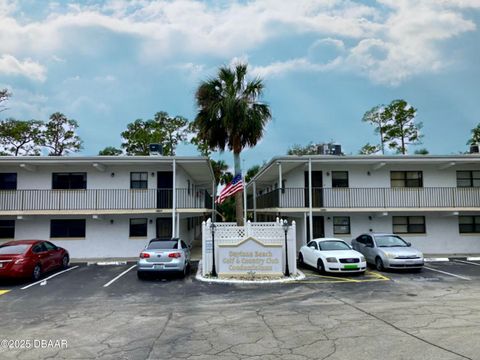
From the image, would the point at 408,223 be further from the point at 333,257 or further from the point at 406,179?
the point at 333,257

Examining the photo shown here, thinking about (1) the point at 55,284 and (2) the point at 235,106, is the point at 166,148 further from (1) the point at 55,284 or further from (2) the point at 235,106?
(1) the point at 55,284

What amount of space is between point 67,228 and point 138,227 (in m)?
3.78

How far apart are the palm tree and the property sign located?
4593mm

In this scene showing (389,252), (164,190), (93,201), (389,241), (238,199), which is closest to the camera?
(389,252)

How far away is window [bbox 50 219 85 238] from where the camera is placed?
19281 millimetres

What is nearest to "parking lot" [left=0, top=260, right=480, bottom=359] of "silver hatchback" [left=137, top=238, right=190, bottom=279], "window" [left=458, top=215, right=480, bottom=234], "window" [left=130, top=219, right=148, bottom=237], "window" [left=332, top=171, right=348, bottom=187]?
"silver hatchback" [left=137, top=238, right=190, bottom=279]

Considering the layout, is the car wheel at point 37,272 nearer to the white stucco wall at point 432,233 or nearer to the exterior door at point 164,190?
the exterior door at point 164,190

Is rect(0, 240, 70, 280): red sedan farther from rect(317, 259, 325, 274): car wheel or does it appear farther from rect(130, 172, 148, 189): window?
rect(317, 259, 325, 274): car wheel

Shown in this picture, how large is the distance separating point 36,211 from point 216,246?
1031 cm

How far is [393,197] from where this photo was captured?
65.1 feet

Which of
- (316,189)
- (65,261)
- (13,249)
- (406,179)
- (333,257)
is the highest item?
(406,179)

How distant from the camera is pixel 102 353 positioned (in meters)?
5.84

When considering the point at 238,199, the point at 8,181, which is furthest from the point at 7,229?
the point at 238,199

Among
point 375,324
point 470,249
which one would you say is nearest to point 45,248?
point 375,324
